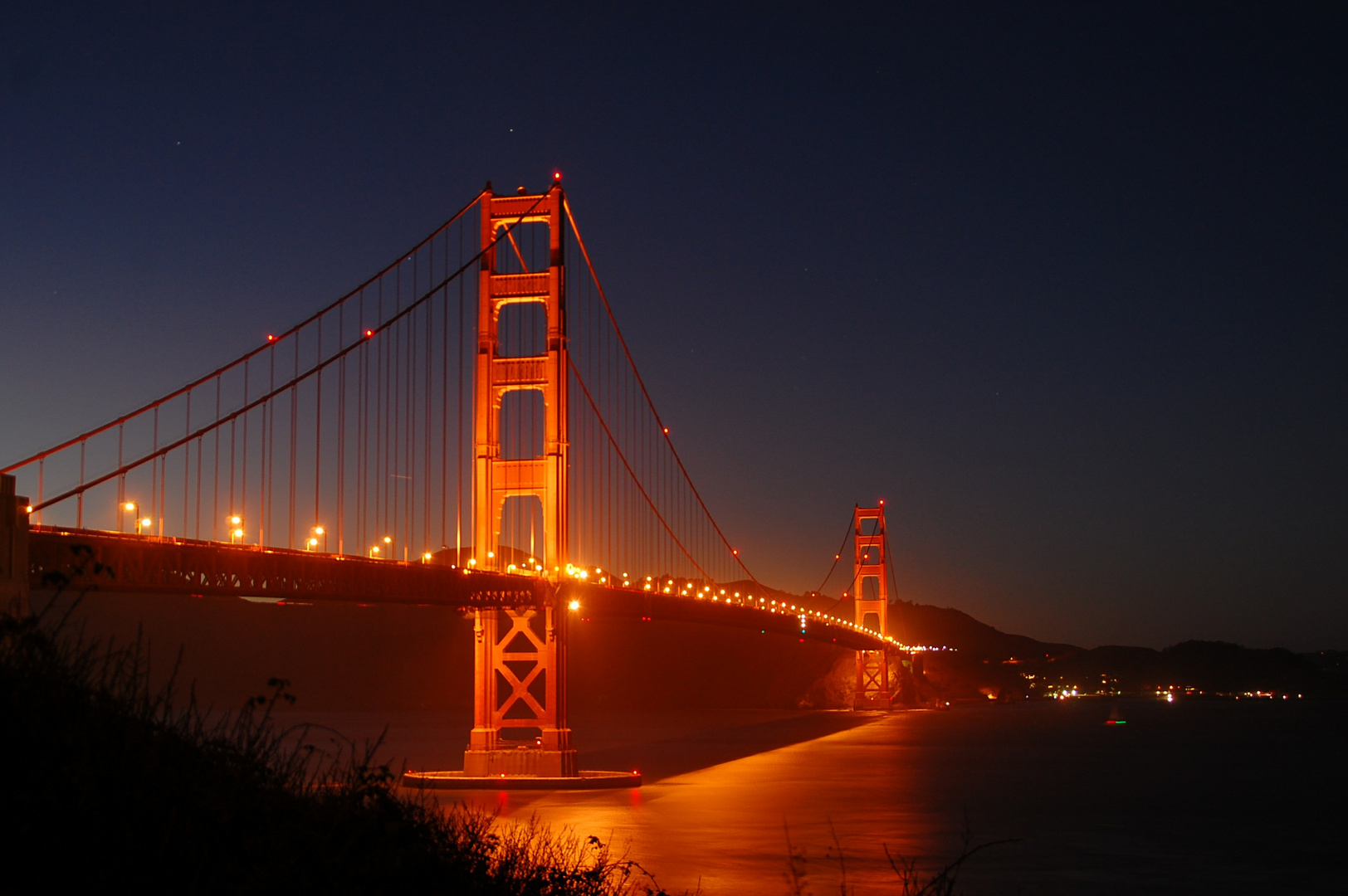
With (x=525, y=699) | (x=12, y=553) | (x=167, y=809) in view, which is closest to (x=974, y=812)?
(x=525, y=699)

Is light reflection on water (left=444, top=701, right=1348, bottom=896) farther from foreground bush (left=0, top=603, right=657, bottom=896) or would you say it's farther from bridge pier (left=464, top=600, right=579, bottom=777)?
foreground bush (left=0, top=603, right=657, bottom=896)

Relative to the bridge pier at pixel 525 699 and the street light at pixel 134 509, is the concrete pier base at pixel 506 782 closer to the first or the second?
the bridge pier at pixel 525 699

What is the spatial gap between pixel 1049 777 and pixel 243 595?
101 feet

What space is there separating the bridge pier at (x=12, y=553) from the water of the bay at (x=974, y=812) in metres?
5.42

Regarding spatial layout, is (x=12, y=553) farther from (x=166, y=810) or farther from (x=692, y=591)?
(x=692, y=591)

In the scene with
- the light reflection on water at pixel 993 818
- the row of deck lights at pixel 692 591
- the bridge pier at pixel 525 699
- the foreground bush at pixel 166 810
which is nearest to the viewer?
the foreground bush at pixel 166 810

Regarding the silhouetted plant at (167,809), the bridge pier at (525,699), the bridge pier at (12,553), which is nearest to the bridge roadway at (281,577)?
the bridge pier at (12,553)

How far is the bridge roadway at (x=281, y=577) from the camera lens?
1864 cm

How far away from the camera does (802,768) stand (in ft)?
156

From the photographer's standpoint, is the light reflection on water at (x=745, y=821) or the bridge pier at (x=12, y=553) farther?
the light reflection on water at (x=745, y=821)

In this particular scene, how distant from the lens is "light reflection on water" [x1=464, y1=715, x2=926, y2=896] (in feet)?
64.1

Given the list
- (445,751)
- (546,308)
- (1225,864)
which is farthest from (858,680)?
(1225,864)

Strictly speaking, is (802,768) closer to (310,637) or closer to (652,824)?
(652,824)

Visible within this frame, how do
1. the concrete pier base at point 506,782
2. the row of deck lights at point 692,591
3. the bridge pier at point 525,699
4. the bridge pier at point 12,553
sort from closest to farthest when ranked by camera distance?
1. the bridge pier at point 12,553
2. the concrete pier base at point 506,782
3. the bridge pier at point 525,699
4. the row of deck lights at point 692,591
